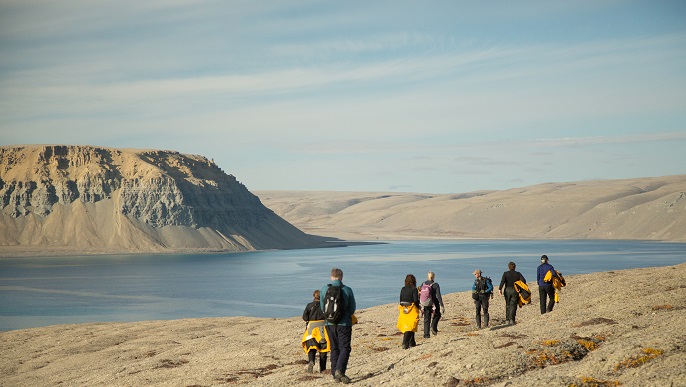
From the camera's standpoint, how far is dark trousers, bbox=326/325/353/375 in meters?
16.6

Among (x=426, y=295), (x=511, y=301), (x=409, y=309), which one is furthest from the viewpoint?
(x=511, y=301)

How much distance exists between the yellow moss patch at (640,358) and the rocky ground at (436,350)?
21mm

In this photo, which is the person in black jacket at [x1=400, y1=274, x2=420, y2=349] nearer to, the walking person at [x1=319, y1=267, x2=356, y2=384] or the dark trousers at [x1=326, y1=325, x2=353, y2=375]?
the walking person at [x1=319, y1=267, x2=356, y2=384]

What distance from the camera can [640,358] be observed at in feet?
48.6

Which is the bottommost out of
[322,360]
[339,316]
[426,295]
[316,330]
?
[322,360]

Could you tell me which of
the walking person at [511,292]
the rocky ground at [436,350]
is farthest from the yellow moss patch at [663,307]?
the walking person at [511,292]

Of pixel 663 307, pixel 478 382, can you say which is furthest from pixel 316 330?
pixel 663 307

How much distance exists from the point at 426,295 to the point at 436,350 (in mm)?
4112

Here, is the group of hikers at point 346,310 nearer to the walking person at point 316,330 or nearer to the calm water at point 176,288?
the walking person at point 316,330

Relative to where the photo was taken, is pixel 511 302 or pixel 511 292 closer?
pixel 511 292

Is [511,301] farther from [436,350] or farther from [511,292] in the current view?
[436,350]

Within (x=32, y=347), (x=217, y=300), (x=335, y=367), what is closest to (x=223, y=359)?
(x=335, y=367)

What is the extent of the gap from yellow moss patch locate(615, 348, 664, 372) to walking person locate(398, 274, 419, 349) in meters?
6.89

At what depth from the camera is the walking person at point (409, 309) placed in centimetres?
2056
